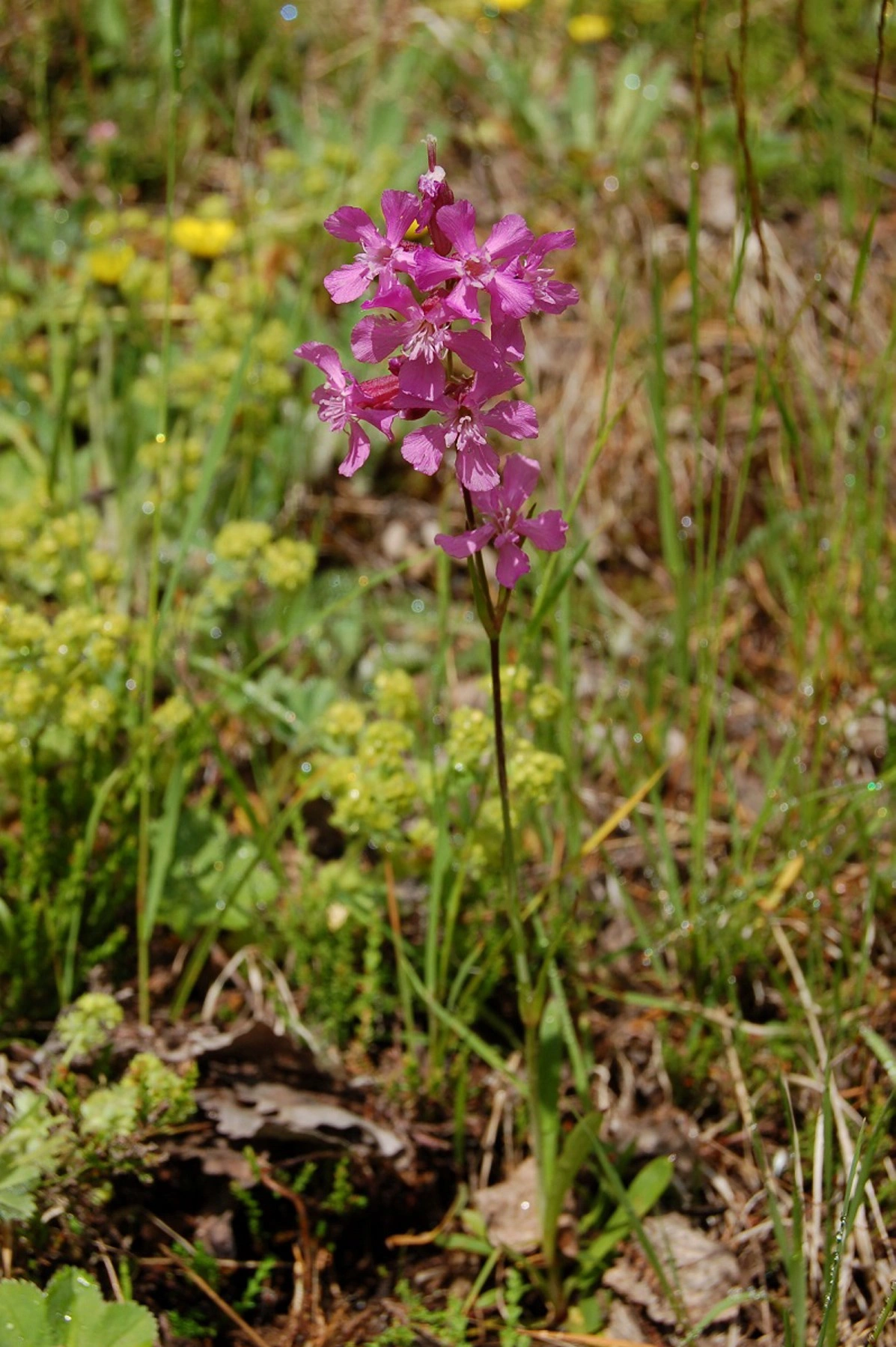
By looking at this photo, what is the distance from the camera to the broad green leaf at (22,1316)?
160 cm

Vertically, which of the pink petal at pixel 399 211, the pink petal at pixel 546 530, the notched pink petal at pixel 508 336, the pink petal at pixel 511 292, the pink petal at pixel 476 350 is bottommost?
the pink petal at pixel 546 530

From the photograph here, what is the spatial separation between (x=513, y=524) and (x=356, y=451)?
0.23 metres

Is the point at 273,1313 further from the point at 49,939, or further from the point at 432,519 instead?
the point at 432,519

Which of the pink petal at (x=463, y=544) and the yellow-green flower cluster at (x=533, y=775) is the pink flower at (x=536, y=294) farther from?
the yellow-green flower cluster at (x=533, y=775)

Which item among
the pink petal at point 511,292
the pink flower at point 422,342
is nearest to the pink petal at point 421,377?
the pink flower at point 422,342

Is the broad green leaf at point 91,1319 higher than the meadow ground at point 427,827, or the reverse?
the meadow ground at point 427,827

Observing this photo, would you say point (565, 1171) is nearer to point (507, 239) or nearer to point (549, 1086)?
point (549, 1086)

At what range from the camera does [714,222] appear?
3969 millimetres

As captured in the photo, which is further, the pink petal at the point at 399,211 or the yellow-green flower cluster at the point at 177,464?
the yellow-green flower cluster at the point at 177,464

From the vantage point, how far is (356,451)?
4.80 ft

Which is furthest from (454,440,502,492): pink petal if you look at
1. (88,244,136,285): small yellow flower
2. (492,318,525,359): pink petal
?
(88,244,136,285): small yellow flower

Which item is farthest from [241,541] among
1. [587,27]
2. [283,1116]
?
[587,27]

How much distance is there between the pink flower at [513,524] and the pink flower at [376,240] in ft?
0.93

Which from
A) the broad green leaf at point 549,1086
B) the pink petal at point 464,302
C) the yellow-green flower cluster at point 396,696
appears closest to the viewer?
the pink petal at point 464,302
